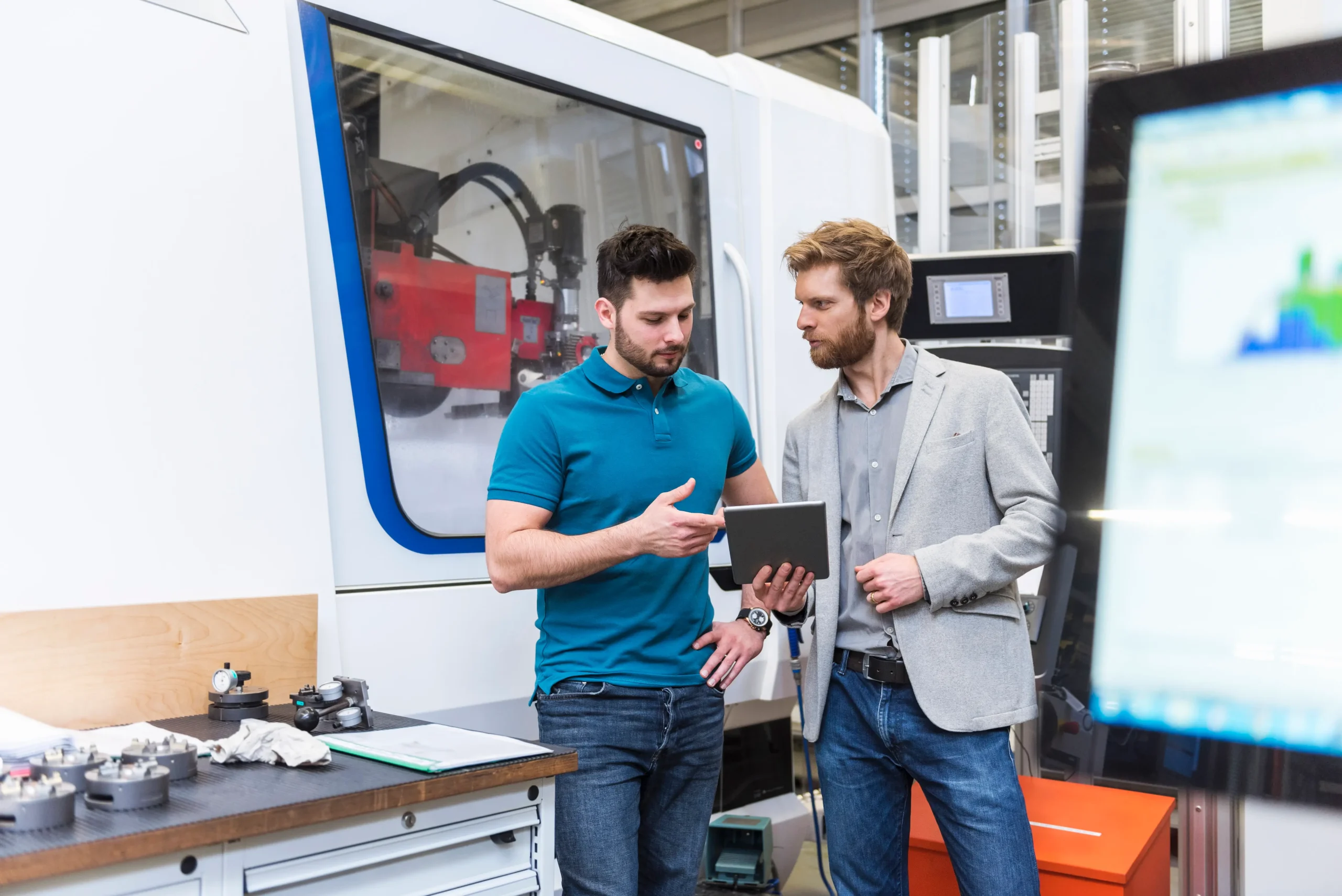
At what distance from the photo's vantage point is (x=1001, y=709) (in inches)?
65.7

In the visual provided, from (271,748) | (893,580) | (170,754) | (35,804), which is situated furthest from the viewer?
(893,580)

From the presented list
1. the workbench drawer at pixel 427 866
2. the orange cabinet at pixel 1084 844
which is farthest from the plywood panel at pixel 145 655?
the orange cabinet at pixel 1084 844

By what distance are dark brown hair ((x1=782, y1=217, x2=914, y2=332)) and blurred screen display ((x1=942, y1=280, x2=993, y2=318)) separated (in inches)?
40.6

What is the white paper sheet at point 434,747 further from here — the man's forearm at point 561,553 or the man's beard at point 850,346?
the man's beard at point 850,346

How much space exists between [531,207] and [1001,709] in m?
1.49

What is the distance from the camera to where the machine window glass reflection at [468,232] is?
2.09 m

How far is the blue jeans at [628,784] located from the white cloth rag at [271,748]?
15.3 inches

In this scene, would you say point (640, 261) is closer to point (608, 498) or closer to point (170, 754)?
point (608, 498)

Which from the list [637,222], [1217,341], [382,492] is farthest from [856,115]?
[1217,341]

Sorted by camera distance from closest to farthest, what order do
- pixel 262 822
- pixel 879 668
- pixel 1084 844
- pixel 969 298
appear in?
1. pixel 262 822
2. pixel 879 668
3. pixel 1084 844
4. pixel 969 298

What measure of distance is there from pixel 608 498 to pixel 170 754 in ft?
2.57

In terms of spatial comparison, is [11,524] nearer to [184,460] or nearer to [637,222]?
[184,460]

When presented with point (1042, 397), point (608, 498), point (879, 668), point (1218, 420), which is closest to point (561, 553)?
point (608, 498)

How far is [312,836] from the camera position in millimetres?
1298
